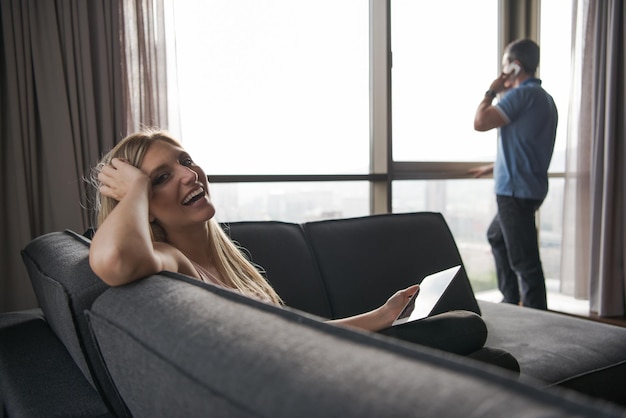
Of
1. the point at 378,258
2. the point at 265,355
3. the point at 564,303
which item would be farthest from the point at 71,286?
the point at 564,303

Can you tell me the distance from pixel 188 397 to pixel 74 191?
6.47ft

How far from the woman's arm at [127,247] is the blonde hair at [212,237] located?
0.65 ft

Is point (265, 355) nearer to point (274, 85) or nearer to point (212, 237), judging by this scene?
point (212, 237)

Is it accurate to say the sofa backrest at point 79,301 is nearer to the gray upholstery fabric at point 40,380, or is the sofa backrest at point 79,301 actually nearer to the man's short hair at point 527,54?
the gray upholstery fabric at point 40,380

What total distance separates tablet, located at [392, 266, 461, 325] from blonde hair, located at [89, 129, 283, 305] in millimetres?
381

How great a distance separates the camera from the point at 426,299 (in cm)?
123

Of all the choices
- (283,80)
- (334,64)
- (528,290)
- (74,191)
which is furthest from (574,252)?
(74,191)

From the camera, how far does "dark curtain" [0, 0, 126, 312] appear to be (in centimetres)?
Result: 215

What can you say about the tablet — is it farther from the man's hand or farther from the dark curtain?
the man's hand

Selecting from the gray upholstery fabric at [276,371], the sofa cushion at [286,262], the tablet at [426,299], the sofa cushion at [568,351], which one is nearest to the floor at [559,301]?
the sofa cushion at [568,351]

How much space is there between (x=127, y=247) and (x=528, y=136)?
2.64 metres

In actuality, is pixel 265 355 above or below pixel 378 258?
above

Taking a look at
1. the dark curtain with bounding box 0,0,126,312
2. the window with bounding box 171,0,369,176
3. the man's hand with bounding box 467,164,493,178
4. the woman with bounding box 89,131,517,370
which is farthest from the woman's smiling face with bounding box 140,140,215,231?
the man's hand with bounding box 467,164,493,178

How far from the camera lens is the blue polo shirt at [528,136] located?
2.93 meters
